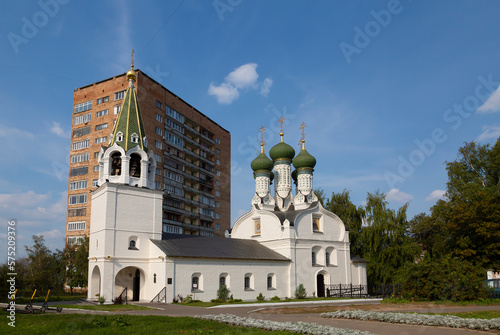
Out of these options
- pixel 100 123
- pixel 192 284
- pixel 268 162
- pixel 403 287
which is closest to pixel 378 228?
pixel 268 162

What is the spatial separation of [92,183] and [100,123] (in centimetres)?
761

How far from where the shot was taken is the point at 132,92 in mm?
28750

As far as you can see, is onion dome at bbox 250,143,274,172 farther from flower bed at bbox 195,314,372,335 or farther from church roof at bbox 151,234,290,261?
flower bed at bbox 195,314,372,335

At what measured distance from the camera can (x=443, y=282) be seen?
67.3 ft

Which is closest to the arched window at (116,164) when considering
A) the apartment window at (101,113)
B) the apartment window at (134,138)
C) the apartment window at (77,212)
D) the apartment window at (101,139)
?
the apartment window at (134,138)

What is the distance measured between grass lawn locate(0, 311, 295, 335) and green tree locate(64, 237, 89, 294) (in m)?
24.1

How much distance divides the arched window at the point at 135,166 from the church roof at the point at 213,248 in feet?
14.6

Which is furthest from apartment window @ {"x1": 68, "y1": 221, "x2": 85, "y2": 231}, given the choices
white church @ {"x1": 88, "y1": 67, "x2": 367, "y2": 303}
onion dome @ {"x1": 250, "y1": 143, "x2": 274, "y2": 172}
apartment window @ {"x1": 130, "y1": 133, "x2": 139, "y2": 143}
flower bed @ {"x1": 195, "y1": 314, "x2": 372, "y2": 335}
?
flower bed @ {"x1": 195, "y1": 314, "x2": 372, "y2": 335}

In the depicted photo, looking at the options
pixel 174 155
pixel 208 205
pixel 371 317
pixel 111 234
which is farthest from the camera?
pixel 208 205

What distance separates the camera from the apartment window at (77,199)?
50562 mm

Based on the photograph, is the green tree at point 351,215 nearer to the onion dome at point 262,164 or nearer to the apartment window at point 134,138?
the onion dome at point 262,164

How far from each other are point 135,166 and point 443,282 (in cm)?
1884

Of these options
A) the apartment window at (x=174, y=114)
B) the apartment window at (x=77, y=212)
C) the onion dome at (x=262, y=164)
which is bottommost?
the apartment window at (x=77, y=212)

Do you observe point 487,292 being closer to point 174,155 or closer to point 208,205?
point 174,155
